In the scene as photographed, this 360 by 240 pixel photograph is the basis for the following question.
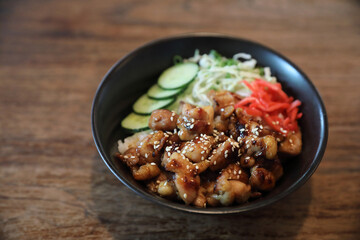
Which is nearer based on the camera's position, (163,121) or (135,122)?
(163,121)

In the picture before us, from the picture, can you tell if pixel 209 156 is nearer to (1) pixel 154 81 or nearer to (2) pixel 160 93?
(2) pixel 160 93

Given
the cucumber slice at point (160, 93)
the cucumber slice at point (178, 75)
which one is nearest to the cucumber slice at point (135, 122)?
the cucumber slice at point (160, 93)

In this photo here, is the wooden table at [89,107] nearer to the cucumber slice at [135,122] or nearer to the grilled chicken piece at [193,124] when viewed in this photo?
the cucumber slice at [135,122]

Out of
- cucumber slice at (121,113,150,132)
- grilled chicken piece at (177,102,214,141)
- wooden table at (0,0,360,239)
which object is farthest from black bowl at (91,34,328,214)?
grilled chicken piece at (177,102,214,141)

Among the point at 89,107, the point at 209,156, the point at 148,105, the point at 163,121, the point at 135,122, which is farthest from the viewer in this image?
the point at 89,107

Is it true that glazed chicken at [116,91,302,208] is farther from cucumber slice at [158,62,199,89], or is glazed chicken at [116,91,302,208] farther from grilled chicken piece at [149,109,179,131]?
cucumber slice at [158,62,199,89]

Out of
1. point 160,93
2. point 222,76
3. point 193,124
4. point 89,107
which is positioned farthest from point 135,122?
point 222,76

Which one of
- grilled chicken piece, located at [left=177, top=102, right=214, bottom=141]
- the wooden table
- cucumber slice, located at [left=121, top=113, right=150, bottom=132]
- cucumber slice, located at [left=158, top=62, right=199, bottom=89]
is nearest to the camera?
grilled chicken piece, located at [left=177, top=102, right=214, bottom=141]
